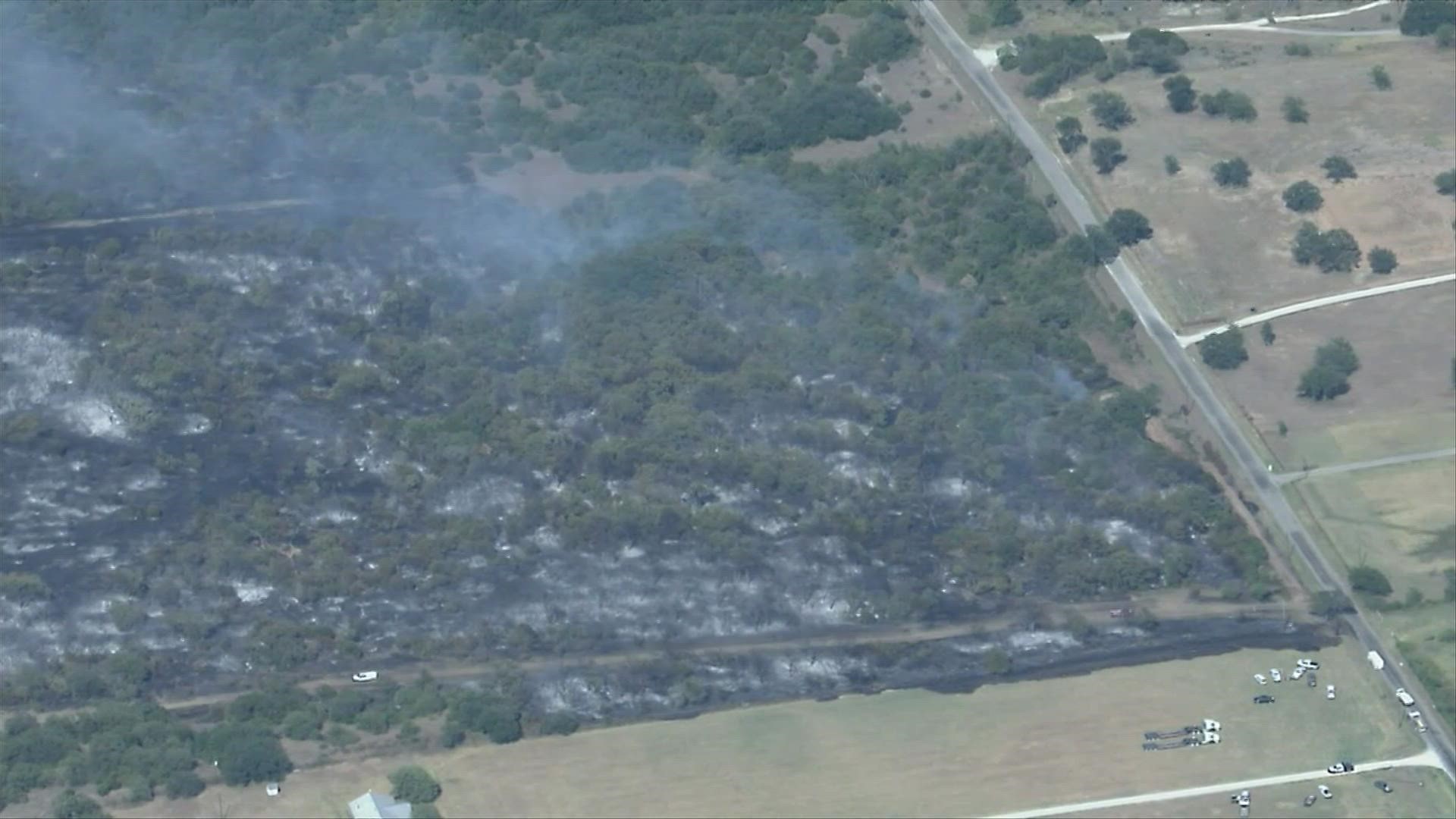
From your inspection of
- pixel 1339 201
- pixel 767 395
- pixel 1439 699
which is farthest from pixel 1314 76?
pixel 1439 699

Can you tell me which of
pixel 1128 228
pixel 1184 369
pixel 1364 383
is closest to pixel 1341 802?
pixel 1364 383

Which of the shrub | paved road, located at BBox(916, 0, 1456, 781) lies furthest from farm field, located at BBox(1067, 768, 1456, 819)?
the shrub

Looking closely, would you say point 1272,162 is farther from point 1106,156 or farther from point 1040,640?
point 1040,640

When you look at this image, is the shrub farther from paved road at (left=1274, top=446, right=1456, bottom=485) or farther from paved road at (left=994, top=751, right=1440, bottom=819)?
paved road at (left=994, top=751, right=1440, bottom=819)

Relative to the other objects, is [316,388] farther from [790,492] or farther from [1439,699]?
[1439,699]

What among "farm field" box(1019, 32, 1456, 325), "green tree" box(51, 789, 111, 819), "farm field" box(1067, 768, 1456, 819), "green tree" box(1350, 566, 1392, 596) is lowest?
"farm field" box(1019, 32, 1456, 325)

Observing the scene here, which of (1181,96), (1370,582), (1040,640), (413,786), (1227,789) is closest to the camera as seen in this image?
(413,786)
